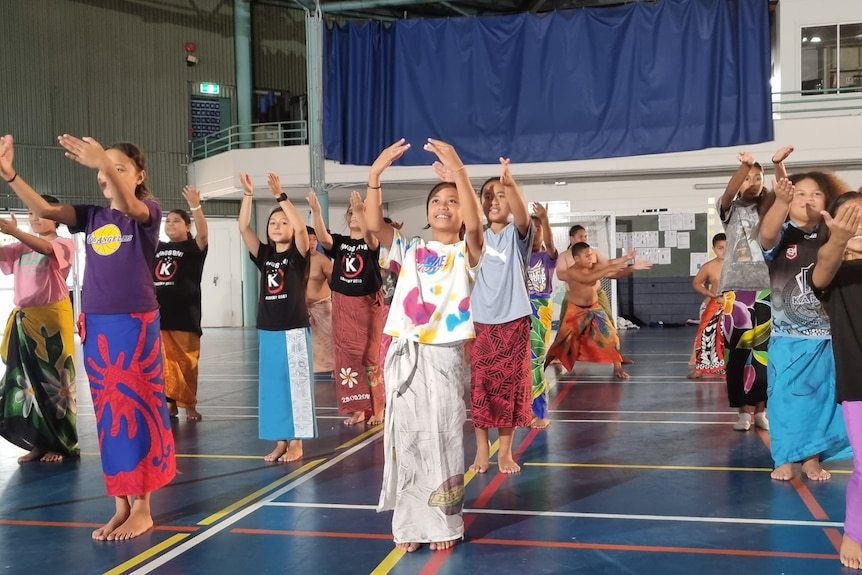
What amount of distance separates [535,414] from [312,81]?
34.0 ft

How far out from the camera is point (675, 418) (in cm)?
635

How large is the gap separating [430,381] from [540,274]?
3501 millimetres

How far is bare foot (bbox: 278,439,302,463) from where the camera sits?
201 inches

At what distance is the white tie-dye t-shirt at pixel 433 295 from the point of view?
339cm

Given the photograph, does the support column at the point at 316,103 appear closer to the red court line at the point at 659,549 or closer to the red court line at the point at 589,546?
the red court line at the point at 589,546

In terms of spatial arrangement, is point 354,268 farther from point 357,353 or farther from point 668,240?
point 668,240

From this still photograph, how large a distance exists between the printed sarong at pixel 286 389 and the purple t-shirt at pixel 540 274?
2.23 m

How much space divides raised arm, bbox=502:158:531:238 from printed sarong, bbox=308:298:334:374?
4.82 meters

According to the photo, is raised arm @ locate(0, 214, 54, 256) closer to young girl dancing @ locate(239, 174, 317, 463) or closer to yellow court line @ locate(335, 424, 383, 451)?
young girl dancing @ locate(239, 174, 317, 463)

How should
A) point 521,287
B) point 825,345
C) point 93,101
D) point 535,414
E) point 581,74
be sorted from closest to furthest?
Answer: 1. point 825,345
2. point 521,287
3. point 535,414
4. point 581,74
5. point 93,101

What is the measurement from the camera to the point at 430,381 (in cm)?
335

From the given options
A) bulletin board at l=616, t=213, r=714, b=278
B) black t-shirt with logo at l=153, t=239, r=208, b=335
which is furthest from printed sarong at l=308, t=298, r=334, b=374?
bulletin board at l=616, t=213, r=714, b=278

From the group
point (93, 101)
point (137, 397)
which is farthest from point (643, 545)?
point (93, 101)

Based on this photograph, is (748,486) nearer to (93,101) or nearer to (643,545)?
(643,545)
